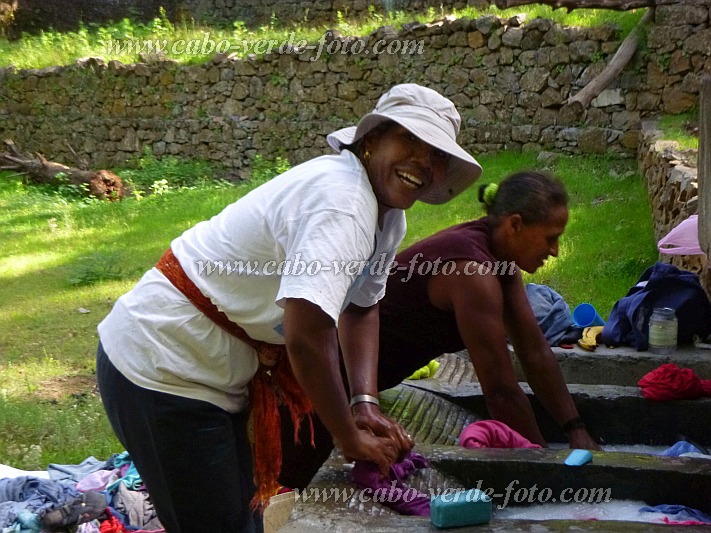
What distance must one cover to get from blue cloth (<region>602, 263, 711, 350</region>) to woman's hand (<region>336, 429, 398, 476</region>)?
210 centimetres

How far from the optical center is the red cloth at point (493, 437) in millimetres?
2586

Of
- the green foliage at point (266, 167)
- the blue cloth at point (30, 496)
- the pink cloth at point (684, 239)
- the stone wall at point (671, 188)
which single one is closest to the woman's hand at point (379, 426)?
the blue cloth at point (30, 496)

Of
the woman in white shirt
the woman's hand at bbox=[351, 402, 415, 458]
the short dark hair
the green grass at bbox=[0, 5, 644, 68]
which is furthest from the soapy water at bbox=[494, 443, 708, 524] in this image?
the green grass at bbox=[0, 5, 644, 68]

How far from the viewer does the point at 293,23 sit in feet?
45.8

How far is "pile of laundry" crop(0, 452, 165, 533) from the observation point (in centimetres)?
276

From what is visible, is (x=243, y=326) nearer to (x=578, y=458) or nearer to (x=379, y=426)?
(x=379, y=426)

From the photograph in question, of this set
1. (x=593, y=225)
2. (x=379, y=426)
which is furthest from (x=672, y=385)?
(x=593, y=225)

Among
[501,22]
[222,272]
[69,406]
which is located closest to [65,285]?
[69,406]

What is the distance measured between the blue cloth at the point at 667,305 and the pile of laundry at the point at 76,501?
2202 mm

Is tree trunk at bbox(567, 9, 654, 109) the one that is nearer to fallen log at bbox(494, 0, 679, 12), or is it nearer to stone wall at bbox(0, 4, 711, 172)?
stone wall at bbox(0, 4, 711, 172)

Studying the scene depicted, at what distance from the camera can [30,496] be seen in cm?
288

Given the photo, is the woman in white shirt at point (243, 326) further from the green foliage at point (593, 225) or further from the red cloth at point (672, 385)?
the green foliage at point (593, 225)

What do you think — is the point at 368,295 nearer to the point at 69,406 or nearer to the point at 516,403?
the point at 516,403

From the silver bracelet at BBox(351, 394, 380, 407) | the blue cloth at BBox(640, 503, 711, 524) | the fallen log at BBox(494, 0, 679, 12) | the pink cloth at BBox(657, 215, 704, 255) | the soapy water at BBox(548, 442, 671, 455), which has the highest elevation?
the fallen log at BBox(494, 0, 679, 12)
